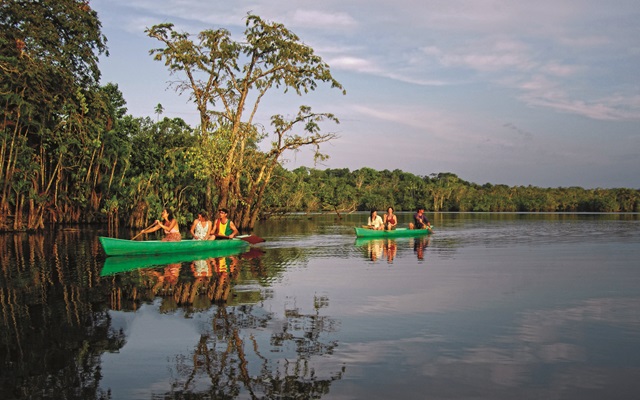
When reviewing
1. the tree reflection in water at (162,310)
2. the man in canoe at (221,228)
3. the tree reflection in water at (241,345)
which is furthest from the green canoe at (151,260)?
the tree reflection in water at (241,345)

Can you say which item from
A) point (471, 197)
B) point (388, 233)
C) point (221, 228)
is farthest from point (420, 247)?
point (471, 197)

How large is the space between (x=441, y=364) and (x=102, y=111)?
30570 mm

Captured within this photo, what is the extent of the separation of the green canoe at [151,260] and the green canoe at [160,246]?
131 millimetres

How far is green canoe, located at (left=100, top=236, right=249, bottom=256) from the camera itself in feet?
52.5

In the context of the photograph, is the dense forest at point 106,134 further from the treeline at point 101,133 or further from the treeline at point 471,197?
the treeline at point 471,197

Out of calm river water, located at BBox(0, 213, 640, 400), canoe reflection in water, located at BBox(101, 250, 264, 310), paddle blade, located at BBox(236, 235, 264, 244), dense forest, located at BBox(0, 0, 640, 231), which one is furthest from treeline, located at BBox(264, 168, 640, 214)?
calm river water, located at BBox(0, 213, 640, 400)

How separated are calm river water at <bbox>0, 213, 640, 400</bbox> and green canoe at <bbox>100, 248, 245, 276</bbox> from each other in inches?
12.1

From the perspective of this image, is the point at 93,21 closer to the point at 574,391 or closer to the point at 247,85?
the point at 247,85

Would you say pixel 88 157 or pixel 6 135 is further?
pixel 88 157

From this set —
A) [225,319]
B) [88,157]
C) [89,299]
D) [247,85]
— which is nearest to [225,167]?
[247,85]

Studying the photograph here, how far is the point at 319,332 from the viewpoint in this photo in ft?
23.6

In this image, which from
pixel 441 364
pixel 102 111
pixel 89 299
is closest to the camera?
pixel 441 364

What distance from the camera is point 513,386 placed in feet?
17.1

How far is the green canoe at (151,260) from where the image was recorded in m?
14.1
